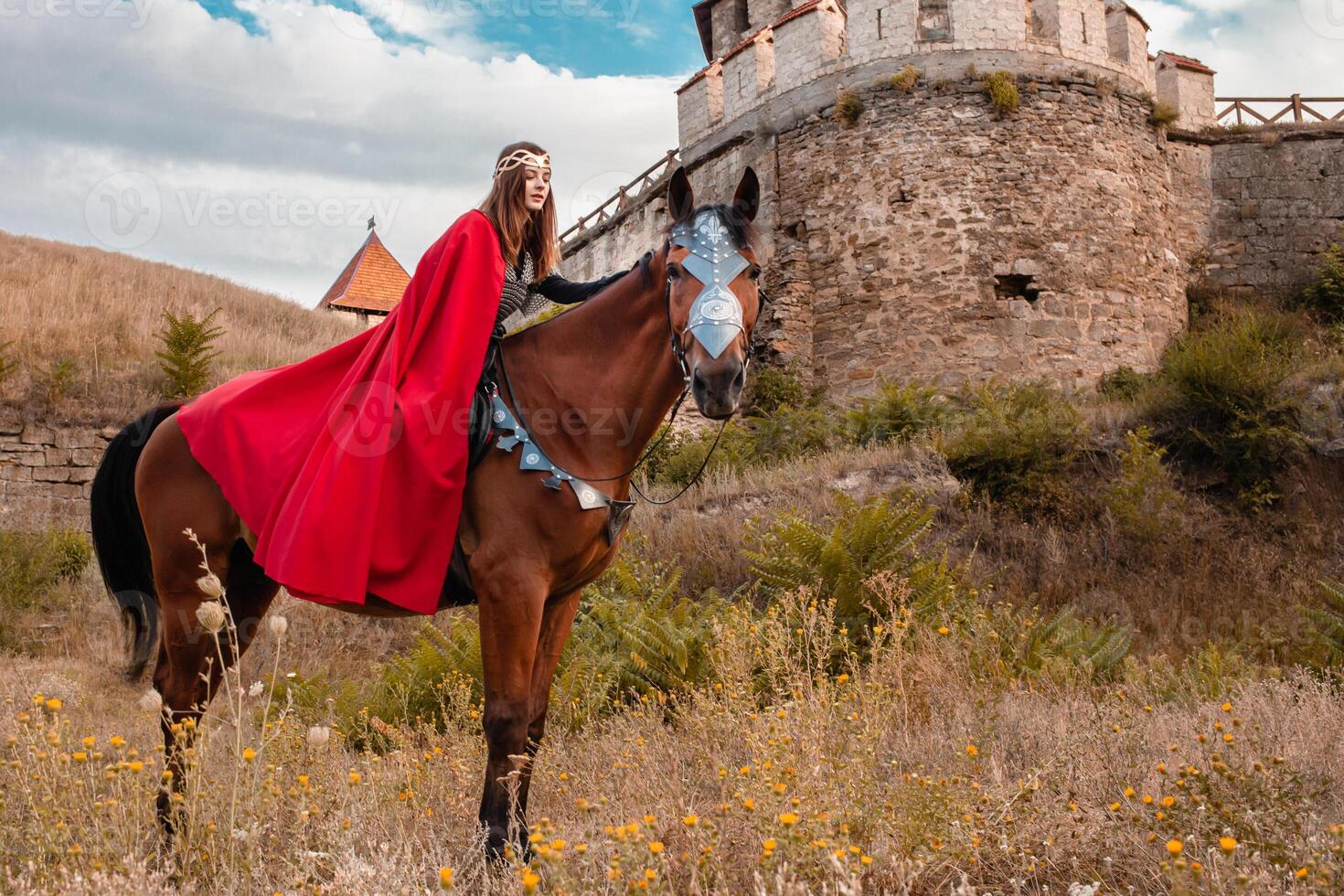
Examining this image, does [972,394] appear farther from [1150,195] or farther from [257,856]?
[257,856]

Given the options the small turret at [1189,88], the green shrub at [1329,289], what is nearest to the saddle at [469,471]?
the green shrub at [1329,289]

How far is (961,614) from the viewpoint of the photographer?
576 centimetres

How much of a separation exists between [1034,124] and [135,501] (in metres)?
14.6

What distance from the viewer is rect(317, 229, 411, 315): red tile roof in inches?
1086

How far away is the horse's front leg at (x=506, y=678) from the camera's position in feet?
9.73

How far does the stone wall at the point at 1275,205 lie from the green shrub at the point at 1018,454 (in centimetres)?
1025

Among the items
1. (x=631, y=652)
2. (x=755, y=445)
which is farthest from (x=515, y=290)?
(x=755, y=445)

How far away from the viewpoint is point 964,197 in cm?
1481

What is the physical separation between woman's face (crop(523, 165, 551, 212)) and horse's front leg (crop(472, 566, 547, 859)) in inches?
58.1

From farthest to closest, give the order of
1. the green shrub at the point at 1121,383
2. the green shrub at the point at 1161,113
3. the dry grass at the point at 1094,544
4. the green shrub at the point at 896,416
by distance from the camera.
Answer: the green shrub at the point at 1161,113
the green shrub at the point at 1121,383
the green shrub at the point at 896,416
the dry grass at the point at 1094,544

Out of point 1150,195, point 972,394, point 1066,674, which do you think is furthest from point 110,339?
point 1150,195

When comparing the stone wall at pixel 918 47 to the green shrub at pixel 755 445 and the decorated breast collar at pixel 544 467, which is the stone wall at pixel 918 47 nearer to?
the green shrub at pixel 755 445

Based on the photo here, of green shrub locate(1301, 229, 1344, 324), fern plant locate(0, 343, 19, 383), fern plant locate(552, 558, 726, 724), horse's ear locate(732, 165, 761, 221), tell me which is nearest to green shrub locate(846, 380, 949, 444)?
fern plant locate(552, 558, 726, 724)

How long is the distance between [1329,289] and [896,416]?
10213 millimetres
